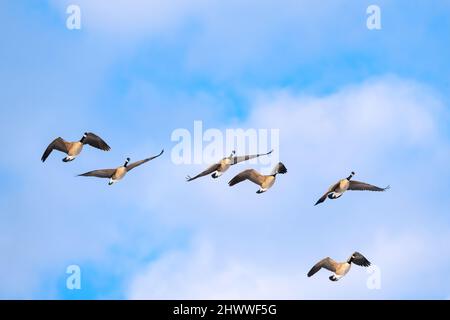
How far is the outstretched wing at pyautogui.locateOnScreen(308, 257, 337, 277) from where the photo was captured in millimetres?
31125

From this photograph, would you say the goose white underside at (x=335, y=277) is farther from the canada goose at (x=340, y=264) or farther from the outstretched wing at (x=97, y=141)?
the outstretched wing at (x=97, y=141)

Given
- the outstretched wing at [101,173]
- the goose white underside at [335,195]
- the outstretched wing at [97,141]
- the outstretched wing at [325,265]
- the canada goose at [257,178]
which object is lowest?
the outstretched wing at [325,265]

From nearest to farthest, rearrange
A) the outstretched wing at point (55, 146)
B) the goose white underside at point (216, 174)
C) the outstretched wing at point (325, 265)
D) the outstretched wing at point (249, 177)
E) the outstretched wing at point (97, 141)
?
1. the outstretched wing at point (325, 265)
2. the goose white underside at point (216, 174)
3. the outstretched wing at point (249, 177)
4. the outstretched wing at point (55, 146)
5. the outstretched wing at point (97, 141)

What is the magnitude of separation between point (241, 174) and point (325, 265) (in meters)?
3.35

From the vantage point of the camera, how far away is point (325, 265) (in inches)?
1236

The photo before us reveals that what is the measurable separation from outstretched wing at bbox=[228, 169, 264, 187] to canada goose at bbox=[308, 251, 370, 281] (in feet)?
9.24

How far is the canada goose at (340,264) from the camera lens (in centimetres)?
3122

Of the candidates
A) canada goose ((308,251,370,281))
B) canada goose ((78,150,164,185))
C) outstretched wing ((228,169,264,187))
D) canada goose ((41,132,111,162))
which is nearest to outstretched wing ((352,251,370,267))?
canada goose ((308,251,370,281))

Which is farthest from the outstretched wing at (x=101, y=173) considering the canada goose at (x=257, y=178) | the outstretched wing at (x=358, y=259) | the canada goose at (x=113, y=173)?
the outstretched wing at (x=358, y=259)
